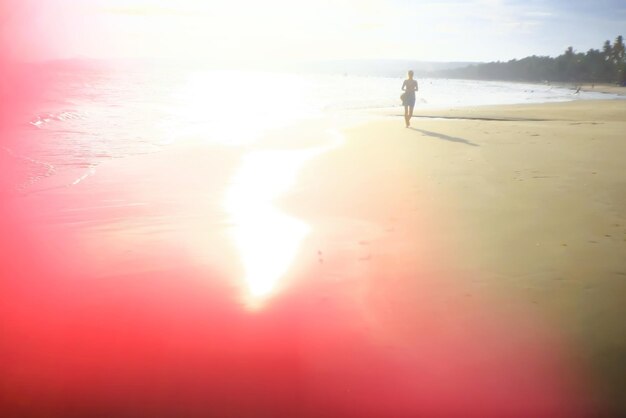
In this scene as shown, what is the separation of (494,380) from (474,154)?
26.1 ft

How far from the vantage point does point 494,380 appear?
306cm

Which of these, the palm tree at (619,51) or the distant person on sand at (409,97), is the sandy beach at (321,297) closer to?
the distant person on sand at (409,97)

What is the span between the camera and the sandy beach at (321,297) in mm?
2973

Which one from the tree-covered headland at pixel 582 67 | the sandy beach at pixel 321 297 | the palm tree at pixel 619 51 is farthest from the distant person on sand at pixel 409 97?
the palm tree at pixel 619 51

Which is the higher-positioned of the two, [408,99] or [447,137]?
[408,99]

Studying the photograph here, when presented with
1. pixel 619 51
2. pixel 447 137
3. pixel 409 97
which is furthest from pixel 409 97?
pixel 619 51

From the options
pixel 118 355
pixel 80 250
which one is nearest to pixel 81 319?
pixel 118 355

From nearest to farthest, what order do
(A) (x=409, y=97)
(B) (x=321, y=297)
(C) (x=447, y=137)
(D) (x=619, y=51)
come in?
(B) (x=321, y=297)
(C) (x=447, y=137)
(A) (x=409, y=97)
(D) (x=619, y=51)

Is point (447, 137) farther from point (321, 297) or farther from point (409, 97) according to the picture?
point (321, 297)

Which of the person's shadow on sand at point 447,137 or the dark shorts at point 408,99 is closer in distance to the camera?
the person's shadow on sand at point 447,137

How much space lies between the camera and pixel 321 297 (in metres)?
4.12

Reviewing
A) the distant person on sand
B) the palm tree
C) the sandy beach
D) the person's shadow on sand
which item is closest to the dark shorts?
the distant person on sand

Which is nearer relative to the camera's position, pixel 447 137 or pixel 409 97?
pixel 447 137

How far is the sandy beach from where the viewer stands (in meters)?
2.97
